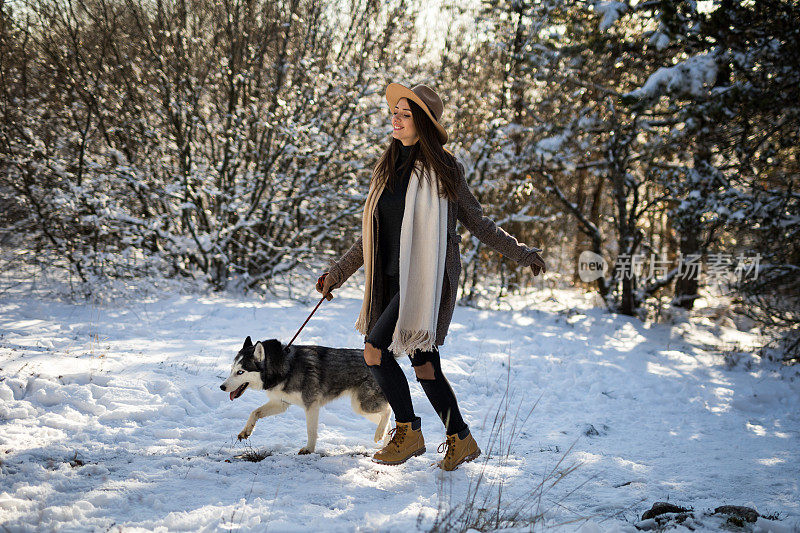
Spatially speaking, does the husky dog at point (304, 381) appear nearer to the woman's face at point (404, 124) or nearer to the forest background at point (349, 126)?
the woman's face at point (404, 124)

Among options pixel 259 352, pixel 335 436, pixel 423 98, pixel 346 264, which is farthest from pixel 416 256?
pixel 335 436

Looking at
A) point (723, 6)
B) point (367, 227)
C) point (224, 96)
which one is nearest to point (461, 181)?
point (367, 227)

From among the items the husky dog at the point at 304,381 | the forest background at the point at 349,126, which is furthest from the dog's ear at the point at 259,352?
the forest background at the point at 349,126

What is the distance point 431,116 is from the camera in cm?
318

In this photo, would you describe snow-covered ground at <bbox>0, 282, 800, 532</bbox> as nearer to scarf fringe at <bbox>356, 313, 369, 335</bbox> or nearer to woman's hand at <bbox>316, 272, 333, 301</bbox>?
scarf fringe at <bbox>356, 313, 369, 335</bbox>

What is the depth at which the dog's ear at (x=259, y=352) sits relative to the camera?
367cm

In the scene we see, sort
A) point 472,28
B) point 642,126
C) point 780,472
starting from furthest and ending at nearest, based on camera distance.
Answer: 1. point 472,28
2. point 642,126
3. point 780,472

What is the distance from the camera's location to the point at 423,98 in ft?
10.6

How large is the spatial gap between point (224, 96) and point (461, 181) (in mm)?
10206

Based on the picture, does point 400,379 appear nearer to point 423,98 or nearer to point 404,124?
point 404,124

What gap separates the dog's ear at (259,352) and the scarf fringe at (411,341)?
3.73 feet

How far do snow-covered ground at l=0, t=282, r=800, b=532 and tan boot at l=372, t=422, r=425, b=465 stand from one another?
10cm

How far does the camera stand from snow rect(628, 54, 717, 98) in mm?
7965

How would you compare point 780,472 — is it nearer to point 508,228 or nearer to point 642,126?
point 642,126
